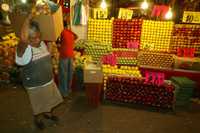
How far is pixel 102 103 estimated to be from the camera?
591cm

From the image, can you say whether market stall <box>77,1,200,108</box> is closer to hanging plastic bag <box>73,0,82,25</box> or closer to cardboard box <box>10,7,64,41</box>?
hanging plastic bag <box>73,0,82,25</box>

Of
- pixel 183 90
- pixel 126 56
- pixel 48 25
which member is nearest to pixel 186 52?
pixel 183 90

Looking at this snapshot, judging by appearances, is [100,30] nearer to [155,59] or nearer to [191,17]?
[155,59]

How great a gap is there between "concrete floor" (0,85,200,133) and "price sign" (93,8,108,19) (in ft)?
8.57

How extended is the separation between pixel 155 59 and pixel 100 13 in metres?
2.13

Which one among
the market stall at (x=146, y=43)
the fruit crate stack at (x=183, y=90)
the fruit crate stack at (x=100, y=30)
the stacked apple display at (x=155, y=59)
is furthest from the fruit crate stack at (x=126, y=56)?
the fruit crate stack at (x=183, y=90)

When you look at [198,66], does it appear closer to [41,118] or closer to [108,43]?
[108,43]

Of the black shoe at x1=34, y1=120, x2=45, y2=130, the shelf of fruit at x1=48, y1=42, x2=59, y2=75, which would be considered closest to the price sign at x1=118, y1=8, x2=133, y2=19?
the shelf of fruit at x1=48, y1=42, x2=59, y2=75

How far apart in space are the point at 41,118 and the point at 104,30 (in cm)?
327

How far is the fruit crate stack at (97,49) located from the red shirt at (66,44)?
1011 mm

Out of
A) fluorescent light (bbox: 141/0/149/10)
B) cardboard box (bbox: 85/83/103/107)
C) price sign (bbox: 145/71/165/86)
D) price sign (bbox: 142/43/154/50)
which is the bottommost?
cardboard box (bbox: 85/83/103/107)

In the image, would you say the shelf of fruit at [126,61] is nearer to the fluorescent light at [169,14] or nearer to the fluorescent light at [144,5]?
the fluorescent light at [169,14]

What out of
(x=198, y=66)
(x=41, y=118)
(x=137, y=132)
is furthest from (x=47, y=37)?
(x=198, y=66)

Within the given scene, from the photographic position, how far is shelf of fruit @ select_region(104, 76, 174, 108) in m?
5.52
